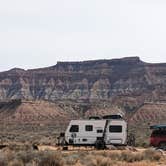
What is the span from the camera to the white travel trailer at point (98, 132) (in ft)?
124

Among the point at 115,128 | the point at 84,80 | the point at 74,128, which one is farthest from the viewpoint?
the point at 84,80

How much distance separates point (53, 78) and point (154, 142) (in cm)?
14735

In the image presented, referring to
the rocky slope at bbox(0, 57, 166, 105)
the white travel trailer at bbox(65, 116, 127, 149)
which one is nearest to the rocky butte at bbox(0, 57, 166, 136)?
the rocky slope at bbox(0, 57, 166, 105)

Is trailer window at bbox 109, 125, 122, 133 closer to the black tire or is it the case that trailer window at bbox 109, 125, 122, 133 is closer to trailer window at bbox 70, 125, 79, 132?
trailer window at bbox 70, 125, 79, 132

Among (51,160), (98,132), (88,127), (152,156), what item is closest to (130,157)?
(152,156)

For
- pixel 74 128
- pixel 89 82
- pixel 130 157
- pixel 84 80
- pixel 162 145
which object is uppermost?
pixel 84 80

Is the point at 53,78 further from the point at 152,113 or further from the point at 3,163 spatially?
the point at 3,163

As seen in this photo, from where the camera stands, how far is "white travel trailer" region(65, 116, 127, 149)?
1492 inches

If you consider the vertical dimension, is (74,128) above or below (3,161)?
above

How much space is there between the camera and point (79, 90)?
17962 centimetres

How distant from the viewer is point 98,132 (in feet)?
125

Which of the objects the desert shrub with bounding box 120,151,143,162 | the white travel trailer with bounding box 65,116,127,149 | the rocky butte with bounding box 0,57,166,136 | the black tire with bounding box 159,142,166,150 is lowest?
the desert shrub with bounding box 120,151,143,162

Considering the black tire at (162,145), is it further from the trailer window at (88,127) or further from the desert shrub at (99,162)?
the desert shrub at (99,162)

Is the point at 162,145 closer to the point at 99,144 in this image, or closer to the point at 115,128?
the point at 115,128
